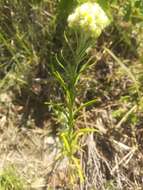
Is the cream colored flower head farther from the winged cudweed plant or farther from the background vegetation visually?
the background vegetation

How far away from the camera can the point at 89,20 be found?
1265mm

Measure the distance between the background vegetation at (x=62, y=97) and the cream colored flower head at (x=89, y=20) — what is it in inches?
17.4

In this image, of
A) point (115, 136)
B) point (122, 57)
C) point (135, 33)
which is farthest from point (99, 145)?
point (135, 33)

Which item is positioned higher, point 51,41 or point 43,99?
point 51,41

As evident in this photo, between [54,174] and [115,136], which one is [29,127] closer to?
[54,174]

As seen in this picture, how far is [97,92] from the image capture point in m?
1.89

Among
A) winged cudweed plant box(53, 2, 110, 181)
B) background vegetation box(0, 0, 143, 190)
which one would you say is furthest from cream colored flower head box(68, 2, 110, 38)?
background vegetation box(0, 0, 143, 190)

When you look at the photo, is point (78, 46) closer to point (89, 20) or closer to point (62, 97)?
point (89, 20)

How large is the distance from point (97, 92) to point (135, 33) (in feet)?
1.13

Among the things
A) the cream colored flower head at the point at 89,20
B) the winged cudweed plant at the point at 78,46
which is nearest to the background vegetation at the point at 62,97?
the winged cudweed plant at the point at 78,46

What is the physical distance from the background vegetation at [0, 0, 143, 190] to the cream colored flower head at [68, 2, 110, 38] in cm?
44

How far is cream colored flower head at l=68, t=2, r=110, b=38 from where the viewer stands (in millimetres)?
1266

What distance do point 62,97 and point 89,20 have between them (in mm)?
638

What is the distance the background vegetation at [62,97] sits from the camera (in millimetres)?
1771
